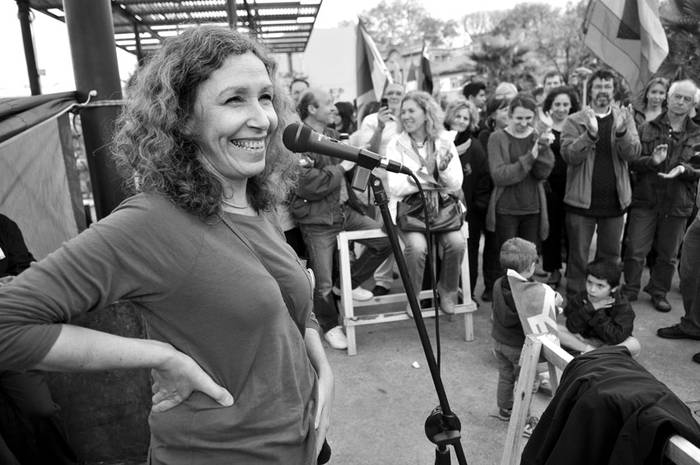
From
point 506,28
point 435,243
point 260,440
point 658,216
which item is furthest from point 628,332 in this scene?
point 506,28

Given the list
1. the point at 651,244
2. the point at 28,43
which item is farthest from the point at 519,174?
the point at 28,43

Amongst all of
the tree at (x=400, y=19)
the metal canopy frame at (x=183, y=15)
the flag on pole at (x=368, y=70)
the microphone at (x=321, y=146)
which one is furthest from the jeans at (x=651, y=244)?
the tree at (x=400, y=19)

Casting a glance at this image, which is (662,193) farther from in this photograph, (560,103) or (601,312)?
(601,312)

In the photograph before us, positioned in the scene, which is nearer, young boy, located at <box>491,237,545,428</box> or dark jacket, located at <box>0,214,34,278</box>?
dark jacket, located at <box>0,214,34,278</box>

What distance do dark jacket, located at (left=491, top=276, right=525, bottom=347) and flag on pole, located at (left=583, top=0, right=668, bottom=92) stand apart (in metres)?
3.10

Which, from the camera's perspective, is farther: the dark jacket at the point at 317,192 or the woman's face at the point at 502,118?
the woman's face at the point at 502,118

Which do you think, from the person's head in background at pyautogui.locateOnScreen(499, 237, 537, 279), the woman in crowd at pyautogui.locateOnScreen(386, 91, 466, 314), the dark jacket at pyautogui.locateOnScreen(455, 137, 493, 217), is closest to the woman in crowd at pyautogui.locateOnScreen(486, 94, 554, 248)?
the dark jacket at pyautogui.locateOnScreen(455, 137, 493, 217)

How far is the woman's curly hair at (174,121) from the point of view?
4.06 ft

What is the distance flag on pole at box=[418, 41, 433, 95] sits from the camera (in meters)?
7.59

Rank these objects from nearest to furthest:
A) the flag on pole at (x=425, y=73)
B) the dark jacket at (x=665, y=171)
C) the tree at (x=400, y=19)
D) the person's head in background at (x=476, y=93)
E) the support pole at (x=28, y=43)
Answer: the dark jacket at (x=665, y=171)
the support pole at (x=28, y=43)
the person's head in background at (x=476, y=93)
the flag on pole at (x=425, y=73)
the tree at (x=400, y=19)

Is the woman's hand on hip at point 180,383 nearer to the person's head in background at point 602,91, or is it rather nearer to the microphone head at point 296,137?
the microphone head at point 296,137

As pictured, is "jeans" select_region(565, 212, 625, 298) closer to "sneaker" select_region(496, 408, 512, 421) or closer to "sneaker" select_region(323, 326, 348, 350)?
"sneaker" select_region(496, 408, 512, 421)

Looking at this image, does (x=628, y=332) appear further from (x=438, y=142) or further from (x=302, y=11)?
(x=302, y=11)

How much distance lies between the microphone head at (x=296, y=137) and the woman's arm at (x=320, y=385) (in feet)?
1.80
